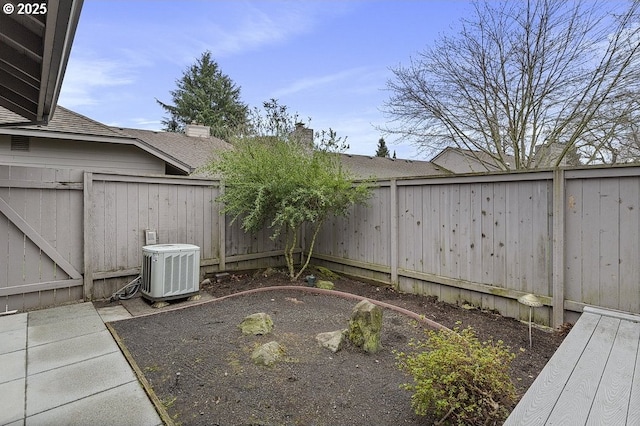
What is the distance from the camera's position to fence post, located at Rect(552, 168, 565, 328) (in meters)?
3.17

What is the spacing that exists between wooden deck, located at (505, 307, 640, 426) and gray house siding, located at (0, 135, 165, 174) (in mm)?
6748

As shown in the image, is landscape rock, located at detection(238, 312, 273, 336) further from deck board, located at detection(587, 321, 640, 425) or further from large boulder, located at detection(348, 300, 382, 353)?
deck board, located at detection(587, 321, 640, 425)

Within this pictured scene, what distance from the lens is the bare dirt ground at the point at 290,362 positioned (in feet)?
6.69

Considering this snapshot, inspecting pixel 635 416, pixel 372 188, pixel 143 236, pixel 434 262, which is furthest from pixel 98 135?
pixel 635 416

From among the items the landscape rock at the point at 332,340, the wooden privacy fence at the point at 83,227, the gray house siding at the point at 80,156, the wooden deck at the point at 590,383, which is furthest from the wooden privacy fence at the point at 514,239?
the gray house siding at the point at 80,156

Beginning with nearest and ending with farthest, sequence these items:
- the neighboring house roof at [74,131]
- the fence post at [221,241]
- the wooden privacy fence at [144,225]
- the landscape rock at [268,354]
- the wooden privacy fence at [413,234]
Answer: the landscape rock at [268,354] → the wooden privacy fence at [413,234] → the wooden privacy fence at [144,225] → the fence post at [221,241] → the neighboring house roof at [74,131]

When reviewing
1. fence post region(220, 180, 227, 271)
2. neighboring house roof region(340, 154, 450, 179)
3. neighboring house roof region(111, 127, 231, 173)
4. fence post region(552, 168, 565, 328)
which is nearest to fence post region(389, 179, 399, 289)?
fence post region(552, 168, 565, 328)

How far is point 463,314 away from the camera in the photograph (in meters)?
3.71

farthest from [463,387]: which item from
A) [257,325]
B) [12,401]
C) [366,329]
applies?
[12,401]

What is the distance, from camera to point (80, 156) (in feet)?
22.6

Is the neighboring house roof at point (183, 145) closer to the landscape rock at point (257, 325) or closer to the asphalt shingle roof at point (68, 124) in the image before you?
the asphalt shingle roof at point (68, 124)

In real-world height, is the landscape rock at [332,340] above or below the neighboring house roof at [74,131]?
below

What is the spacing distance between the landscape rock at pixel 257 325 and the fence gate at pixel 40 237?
2496 millimetres

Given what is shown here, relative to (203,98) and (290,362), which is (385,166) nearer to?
(290,362)
